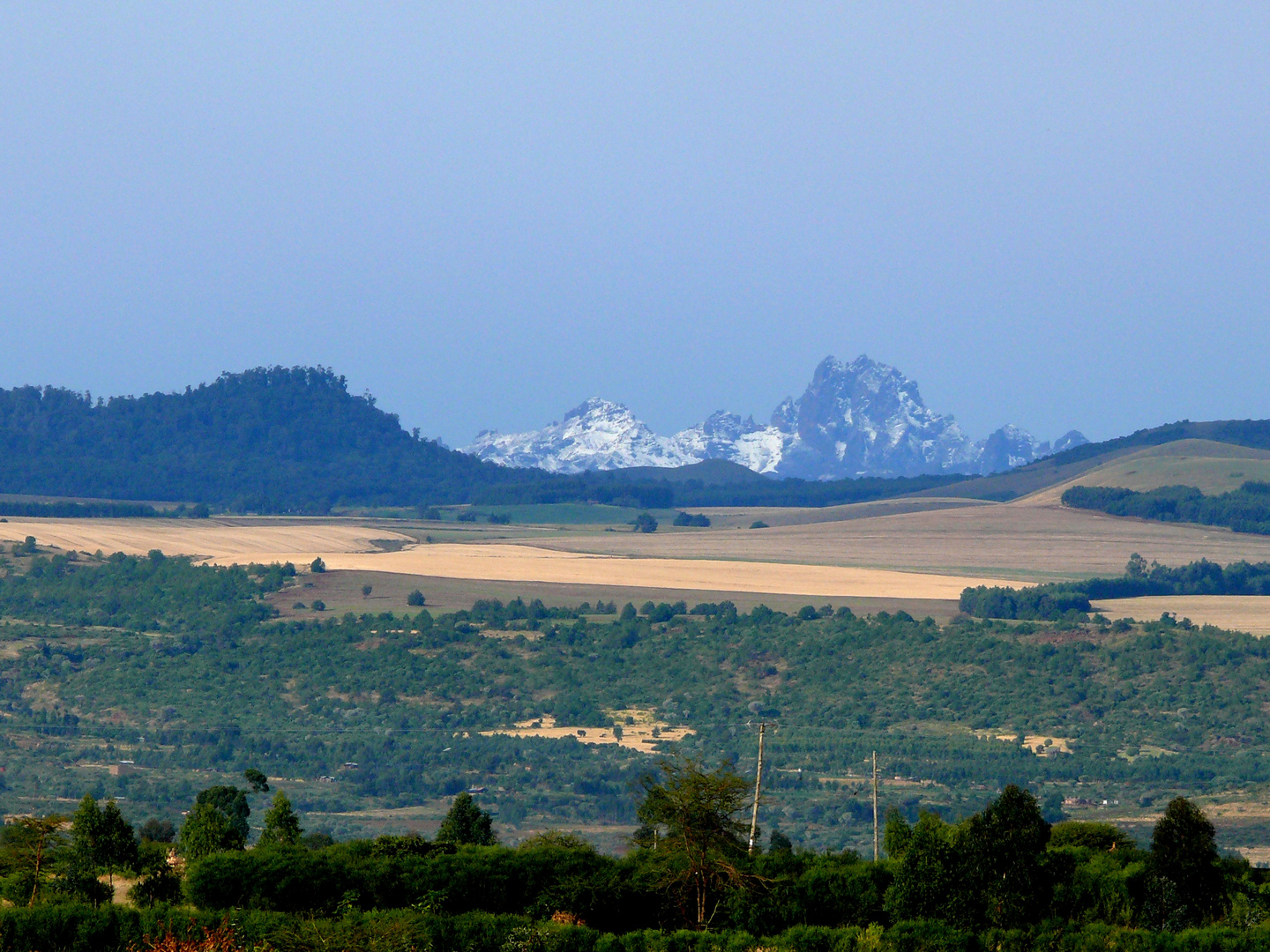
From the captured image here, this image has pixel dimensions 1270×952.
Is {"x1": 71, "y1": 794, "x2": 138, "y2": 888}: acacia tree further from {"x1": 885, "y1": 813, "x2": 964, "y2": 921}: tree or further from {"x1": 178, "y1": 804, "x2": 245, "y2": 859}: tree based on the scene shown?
{"x1": 885, "y1": 813, "x2": 964, "y2": 921}: tree

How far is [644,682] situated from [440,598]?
25.8m

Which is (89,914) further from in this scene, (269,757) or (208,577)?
(208,577)

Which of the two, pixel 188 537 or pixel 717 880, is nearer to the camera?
pixel 717 880

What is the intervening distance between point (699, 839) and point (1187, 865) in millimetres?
13306

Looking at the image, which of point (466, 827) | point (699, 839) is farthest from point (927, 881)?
point (466, 827)

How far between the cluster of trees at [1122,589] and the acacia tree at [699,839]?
9243 centimetres

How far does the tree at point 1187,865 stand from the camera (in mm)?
45812

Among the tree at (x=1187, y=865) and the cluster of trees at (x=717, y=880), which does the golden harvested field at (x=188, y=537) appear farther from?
the tree at (x=1187, y=865)

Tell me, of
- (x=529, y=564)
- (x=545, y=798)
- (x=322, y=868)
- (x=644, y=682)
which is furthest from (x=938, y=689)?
(x=322, y=868)

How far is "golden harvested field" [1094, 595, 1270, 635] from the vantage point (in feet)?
431

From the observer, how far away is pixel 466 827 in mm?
55219

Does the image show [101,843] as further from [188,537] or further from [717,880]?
[188,537]

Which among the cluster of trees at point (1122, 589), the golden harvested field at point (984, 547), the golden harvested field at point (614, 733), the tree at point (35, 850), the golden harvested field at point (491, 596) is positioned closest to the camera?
the tree at point (35, 850)

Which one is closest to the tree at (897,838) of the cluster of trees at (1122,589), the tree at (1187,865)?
the tree at (1187,865)
